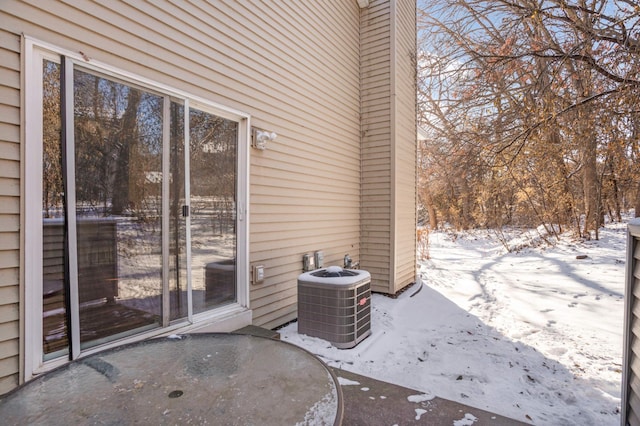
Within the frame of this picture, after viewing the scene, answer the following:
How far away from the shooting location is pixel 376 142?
5.48m

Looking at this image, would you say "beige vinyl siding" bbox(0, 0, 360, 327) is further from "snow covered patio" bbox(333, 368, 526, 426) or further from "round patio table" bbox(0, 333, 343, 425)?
"snow covered patio" bbox(333, 368, 526, 426)

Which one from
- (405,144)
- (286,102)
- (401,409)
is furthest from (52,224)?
(405,144)

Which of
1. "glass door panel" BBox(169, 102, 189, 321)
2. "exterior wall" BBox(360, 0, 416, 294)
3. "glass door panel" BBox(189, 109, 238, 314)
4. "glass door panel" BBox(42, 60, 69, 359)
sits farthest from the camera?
"exterior wall" BBox(360, 0, 416, 294)

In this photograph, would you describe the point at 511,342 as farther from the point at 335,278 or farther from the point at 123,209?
the point at 123,209

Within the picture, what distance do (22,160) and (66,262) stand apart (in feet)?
2.01

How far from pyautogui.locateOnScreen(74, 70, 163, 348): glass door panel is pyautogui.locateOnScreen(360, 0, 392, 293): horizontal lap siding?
3689 millimetres

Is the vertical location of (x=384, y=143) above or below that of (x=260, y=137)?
above

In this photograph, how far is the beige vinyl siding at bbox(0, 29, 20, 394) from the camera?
5.58 feet

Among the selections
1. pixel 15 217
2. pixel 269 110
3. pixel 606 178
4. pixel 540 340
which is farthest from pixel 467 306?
pixel 606 178

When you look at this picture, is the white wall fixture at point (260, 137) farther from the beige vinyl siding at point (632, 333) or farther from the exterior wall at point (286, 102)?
the beige vinyl siding at point (632, 333)

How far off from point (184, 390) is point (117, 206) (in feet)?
4.99

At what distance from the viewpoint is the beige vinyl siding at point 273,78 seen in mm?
2160

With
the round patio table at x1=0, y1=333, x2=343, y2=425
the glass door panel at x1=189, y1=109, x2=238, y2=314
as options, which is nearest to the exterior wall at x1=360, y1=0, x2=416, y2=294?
the glass door panel at x1=189, y1=109, x2=238, y2=314

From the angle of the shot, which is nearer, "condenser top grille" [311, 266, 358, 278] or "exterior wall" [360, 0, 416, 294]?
"condenser top grille" [311, 266, 358, 278]
